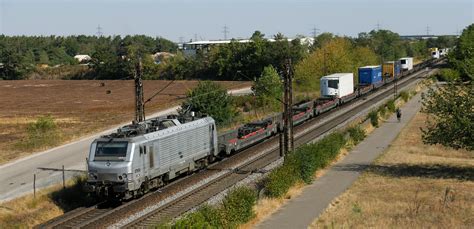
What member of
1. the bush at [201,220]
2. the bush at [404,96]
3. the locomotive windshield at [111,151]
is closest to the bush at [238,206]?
the bush at [201,220]

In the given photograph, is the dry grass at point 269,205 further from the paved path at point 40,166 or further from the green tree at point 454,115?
the paved path at point 40,166

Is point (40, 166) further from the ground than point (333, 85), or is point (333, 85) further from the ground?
point (333, 85)

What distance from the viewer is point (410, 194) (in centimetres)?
2645

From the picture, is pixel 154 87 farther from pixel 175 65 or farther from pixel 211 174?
pixel 211 174

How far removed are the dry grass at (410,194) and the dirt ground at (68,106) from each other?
42.5 ft

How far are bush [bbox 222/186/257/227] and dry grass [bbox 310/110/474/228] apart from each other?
252cm

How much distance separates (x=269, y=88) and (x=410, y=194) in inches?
1564

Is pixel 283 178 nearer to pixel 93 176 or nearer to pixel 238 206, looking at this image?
pixel 238 206

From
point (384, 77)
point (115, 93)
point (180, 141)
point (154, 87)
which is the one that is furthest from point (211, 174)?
point (154, 87)

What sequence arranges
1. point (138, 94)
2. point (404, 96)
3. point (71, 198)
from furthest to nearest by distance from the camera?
point (404, 96) < point (138, 94) < point (71, 198)

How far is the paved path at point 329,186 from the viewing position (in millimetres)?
21844

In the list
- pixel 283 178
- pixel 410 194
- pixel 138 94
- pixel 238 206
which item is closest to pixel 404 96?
pixel 410 194

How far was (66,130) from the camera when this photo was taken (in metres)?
60.8

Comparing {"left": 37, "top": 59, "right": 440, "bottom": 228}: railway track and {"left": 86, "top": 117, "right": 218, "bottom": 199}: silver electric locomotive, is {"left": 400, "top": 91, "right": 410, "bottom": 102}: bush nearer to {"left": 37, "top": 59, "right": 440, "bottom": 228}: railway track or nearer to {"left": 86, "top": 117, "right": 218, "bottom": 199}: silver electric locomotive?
{"left": 37, "top": 59, "right": 440, "bottom": 228}: railway track
